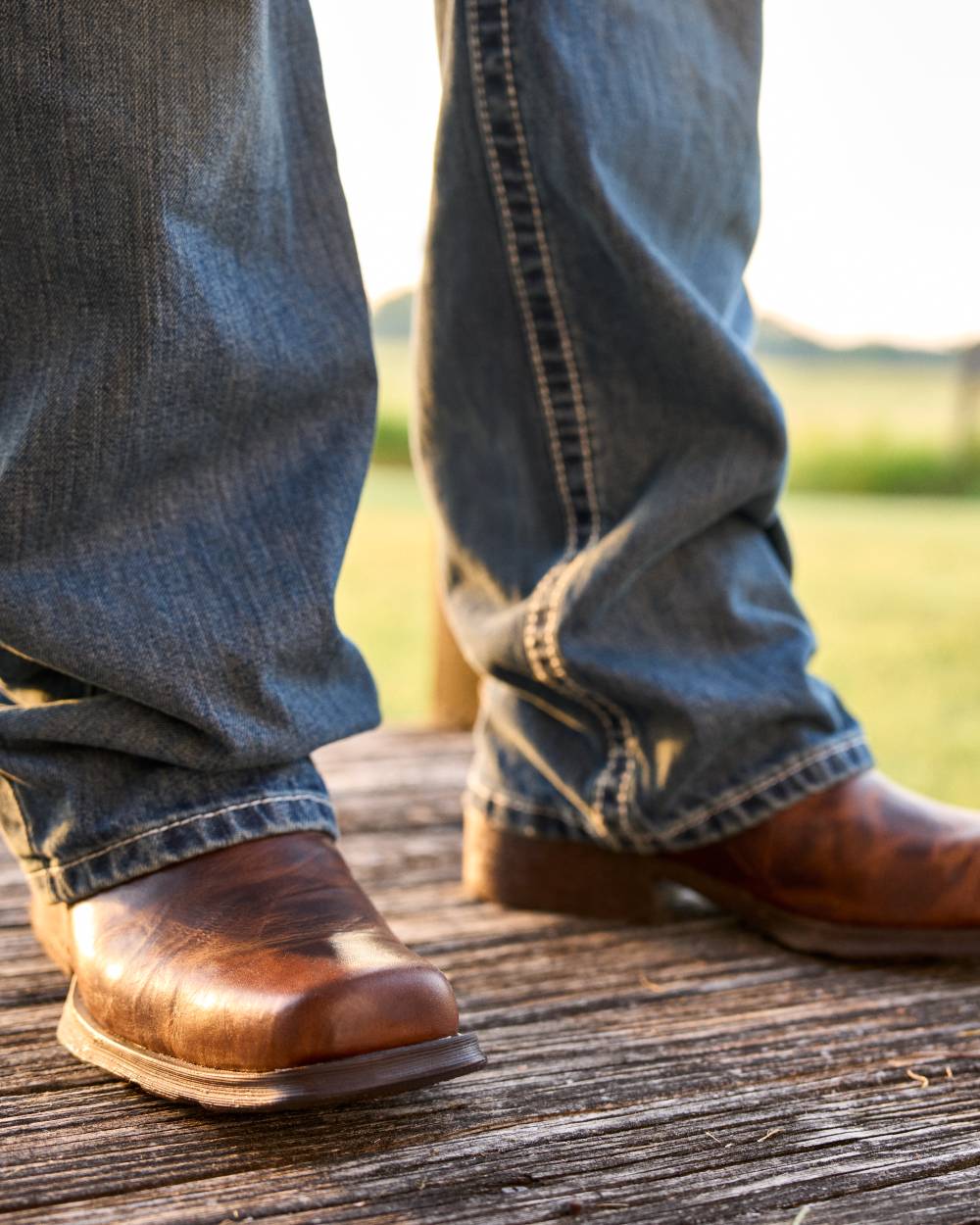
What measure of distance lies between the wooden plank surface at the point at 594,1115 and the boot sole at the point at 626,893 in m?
0.02

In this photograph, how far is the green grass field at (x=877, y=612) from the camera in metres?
2.90

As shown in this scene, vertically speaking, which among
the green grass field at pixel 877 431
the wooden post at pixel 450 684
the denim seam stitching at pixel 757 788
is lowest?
the green grass field at pixel 877 431

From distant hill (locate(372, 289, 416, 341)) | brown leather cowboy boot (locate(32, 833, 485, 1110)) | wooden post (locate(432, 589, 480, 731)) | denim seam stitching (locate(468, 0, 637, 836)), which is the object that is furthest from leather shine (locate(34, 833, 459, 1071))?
distant hill (locate(372, 289, 416, 341))

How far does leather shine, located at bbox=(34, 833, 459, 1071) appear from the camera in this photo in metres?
0.57

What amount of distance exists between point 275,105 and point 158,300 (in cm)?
17

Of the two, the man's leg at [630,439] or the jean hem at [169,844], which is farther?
the man's leg at [630,439]

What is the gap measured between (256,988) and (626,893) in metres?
0.42

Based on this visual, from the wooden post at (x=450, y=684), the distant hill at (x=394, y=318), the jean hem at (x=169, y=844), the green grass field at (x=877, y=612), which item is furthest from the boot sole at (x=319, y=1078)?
the distant hill at (x=394, y=318)

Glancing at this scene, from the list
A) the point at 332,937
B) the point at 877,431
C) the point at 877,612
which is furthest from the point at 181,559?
the point at 877,431

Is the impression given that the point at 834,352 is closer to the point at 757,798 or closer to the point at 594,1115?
the point at 757,798

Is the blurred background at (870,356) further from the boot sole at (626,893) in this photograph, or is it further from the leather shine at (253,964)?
the leather shine at (253,964)

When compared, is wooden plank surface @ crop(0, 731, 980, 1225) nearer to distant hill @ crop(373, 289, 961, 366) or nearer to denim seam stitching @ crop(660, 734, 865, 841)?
denim seam stitching @ crop(660, 734, 865, 841)

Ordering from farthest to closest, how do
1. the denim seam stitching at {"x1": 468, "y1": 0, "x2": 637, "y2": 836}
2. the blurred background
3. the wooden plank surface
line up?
the blurred background → the denim seam stitching at {"x1": 468, "y1": 0, "x2": 637, "y2": 836} → the wooden plank surface

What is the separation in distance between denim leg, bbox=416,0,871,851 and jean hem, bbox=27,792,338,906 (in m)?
0.27
